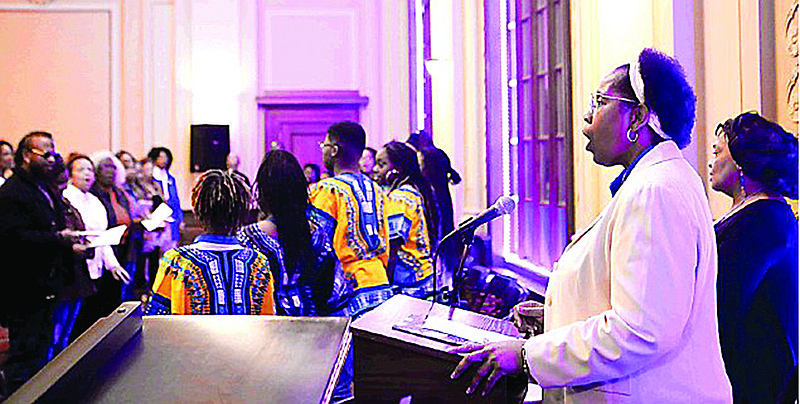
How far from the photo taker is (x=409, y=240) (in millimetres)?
4664

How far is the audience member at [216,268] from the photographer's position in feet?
9.91

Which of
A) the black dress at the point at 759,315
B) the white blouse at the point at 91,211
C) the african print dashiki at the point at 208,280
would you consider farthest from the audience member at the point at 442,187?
the black dress at the point at 759,315

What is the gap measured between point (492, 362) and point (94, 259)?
4.46 m

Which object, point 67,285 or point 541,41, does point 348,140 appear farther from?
point 67,285

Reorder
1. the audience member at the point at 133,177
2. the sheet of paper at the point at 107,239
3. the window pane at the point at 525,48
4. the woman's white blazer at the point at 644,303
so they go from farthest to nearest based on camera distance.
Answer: the audience member at the point at 133,177
the window pane at the point at 525,48
the sheet of paper at the point at 107,239
the woman's white blazer at the point at 644,303

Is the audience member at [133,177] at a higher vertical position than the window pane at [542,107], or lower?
lower

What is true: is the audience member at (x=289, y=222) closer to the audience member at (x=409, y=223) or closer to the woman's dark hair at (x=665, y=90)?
the audience member at (x=409, y=223)

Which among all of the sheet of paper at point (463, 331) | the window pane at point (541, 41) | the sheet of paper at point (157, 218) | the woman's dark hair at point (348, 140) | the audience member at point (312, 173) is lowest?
the sheet of paper at point (463, 331)

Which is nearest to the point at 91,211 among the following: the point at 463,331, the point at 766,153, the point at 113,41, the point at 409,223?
the point at 409,223

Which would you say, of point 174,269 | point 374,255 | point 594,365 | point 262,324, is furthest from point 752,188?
point 374,255

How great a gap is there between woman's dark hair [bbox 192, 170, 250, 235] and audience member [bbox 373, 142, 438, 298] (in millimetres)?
1449

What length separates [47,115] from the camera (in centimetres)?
1249

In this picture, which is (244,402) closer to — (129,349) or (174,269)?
(129,349)

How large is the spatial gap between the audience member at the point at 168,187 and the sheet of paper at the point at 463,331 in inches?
274
